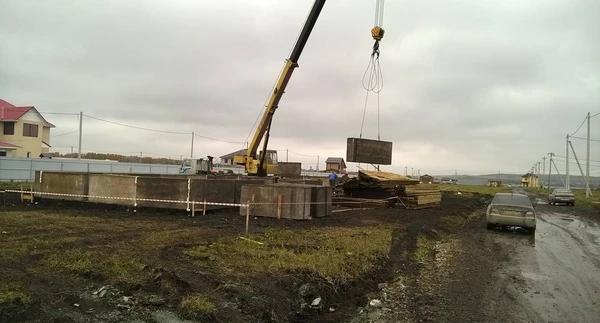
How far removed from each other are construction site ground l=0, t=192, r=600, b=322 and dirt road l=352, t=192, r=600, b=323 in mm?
36

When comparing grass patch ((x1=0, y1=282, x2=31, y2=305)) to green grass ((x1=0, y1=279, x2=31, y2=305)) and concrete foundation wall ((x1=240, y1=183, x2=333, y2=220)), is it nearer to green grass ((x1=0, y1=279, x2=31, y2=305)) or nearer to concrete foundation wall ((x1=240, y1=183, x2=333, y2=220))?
green grass ((x1=0, y1=279, x2=31, y2=305))

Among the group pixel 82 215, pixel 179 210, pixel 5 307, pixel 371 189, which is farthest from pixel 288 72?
pixel 5 307

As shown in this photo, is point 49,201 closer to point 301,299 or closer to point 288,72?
point 288,72

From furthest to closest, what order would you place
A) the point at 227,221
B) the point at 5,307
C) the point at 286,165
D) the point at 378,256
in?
the point at 286,165 < the point at 227,221 < the point at 378,256 < the point at 5,307

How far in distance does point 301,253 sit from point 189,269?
2.84 meters

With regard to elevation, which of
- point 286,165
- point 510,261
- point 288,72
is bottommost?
point 510,261

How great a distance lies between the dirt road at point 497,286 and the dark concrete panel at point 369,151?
1053 cm

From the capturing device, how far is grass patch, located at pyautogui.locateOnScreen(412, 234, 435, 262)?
11602mm

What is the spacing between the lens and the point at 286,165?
40.4 meters

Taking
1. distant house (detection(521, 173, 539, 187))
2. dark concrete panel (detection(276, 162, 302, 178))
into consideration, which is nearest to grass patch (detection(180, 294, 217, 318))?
dark concrete panel (detection(276, 162, 302, 178))

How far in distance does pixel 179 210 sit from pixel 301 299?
1090 centimetres

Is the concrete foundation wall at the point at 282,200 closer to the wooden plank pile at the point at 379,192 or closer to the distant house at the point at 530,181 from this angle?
the wooden plank pile at the point at 379,192

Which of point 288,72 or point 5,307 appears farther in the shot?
point 288,72

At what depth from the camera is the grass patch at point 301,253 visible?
8.47 meters
